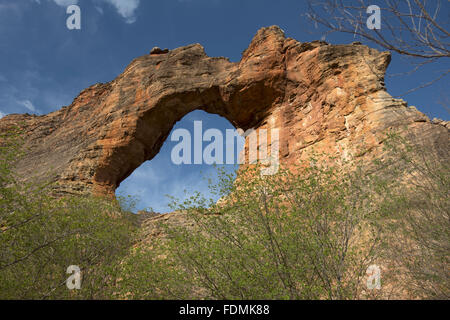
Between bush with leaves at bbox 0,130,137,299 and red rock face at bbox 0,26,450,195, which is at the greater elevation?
red rock face at bbox 0,26,450,195

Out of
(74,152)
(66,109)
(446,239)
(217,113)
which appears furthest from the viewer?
(66,109)

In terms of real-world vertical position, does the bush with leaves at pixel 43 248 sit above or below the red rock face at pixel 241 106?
below

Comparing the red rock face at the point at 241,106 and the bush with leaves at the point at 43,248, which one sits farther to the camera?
the red rock face at the point at 241,106

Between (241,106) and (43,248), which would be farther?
(241,106)

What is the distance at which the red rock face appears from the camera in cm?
1628

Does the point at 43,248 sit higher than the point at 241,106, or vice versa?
the point at 241,106

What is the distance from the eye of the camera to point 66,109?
100 feet

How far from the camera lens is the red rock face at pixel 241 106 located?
16281 mm

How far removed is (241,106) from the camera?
22188 millimetres

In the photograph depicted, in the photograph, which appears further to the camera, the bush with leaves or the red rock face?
the red rock face

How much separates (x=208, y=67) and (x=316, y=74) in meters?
8.82

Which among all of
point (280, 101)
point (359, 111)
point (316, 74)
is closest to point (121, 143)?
point (280, 101)
